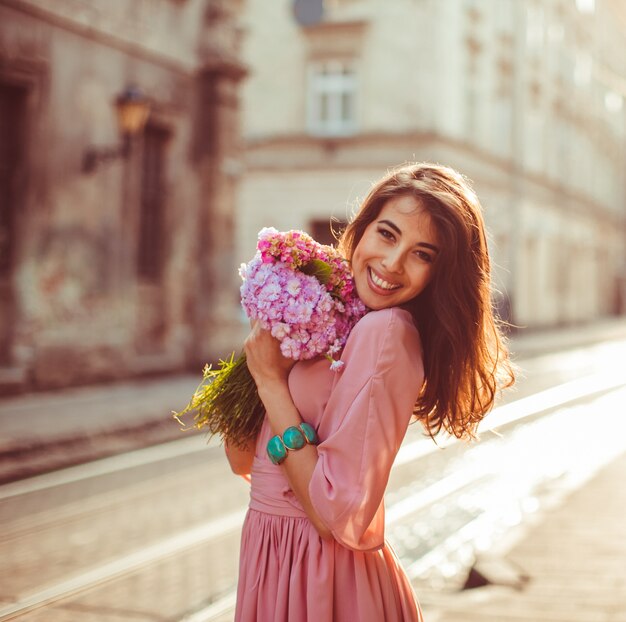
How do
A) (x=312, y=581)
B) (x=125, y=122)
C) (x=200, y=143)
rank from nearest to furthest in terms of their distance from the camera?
1. (x=312, y=581)
2. (x=125, y=122)
3. (x=200, y=143)

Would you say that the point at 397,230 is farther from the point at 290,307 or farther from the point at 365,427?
the point at 365,427

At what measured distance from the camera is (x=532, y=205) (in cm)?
3177

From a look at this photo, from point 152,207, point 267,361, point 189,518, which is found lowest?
point 189,518

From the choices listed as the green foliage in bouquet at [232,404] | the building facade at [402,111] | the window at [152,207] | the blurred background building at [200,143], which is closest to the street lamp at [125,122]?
the blurred background building at [200,143]

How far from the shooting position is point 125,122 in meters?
13.3

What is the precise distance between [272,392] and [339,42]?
955 inches

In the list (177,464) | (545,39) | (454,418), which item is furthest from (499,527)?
(545,39)

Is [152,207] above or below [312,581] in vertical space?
above

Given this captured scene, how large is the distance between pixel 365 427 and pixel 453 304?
381mm

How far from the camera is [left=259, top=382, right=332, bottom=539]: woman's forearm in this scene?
2111 millimetres


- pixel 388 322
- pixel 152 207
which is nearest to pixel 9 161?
pixel 152 207

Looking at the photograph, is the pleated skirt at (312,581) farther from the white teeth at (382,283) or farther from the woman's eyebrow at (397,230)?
the woman's eyebrow at (397,230)

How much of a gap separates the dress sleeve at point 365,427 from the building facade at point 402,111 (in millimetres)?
20764

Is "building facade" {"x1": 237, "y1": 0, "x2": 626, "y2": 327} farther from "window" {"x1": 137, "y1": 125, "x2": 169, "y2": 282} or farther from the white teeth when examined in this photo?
the white teeth
